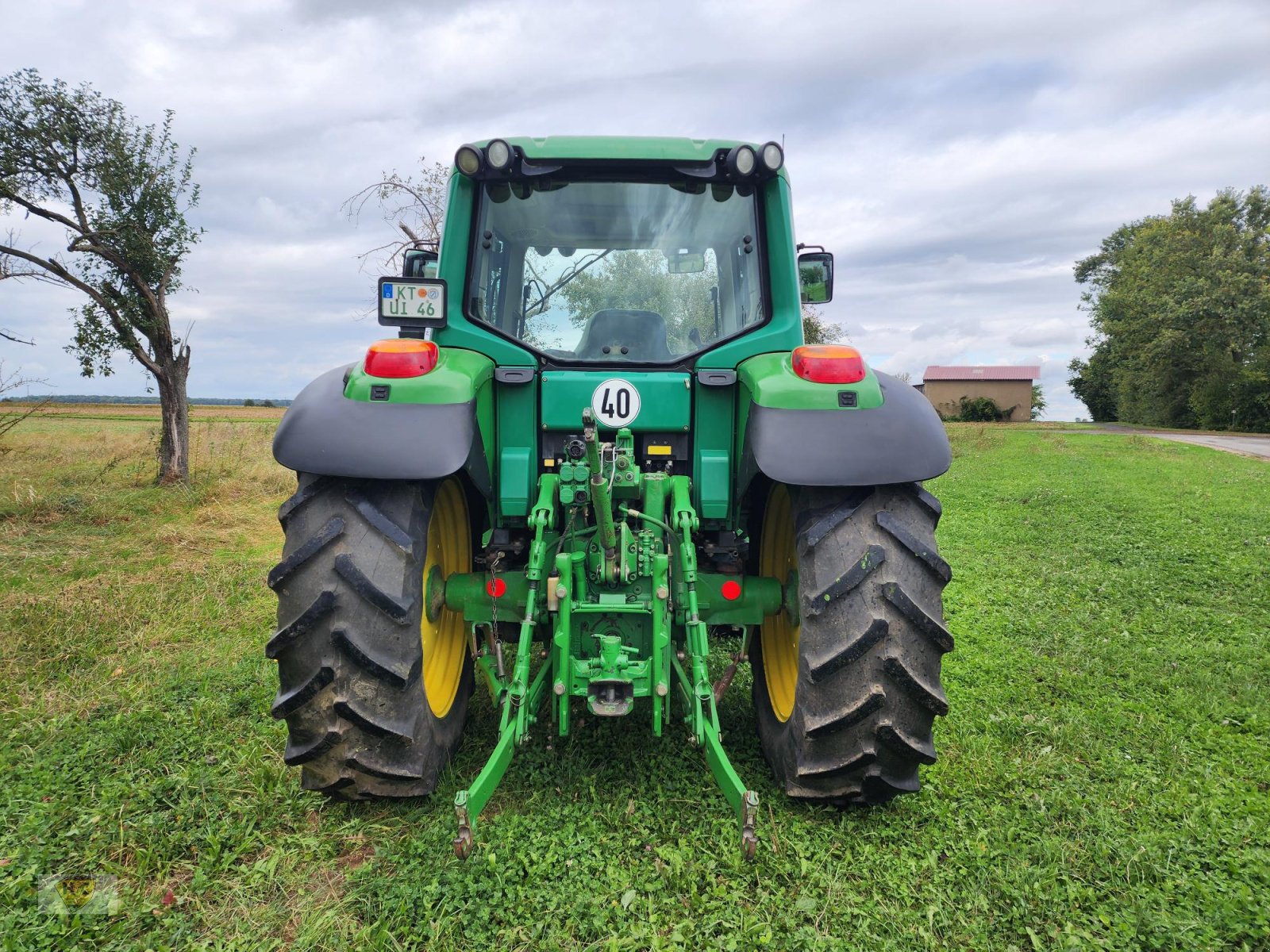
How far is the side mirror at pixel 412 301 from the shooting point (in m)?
2.93

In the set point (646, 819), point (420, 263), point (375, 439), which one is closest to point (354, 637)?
point (375, 439)

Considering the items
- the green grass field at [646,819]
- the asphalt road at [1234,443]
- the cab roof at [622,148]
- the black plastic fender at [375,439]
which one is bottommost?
the green grass field at [646,819]

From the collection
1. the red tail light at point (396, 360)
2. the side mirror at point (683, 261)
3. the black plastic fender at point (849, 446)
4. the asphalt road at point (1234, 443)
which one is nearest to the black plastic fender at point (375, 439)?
the red tail light at point (396, 360)

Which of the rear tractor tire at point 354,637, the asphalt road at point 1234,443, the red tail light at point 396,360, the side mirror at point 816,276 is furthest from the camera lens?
the asphalt road at point 1234,443

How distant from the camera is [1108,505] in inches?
375

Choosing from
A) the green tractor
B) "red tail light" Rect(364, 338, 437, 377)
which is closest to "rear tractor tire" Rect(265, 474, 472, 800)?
the green tractor

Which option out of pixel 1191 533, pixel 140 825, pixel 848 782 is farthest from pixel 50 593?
pixel 1191 533

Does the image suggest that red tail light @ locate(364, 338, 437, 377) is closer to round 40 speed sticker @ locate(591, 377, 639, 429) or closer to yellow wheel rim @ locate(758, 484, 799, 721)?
round 40 speed sticker @ locate(591, 377, 639, 429)

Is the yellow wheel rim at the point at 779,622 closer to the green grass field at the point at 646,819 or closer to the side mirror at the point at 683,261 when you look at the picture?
the green grass field at the point at 646,819

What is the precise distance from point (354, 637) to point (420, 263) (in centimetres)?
194

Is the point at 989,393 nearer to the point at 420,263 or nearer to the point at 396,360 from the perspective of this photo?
the point at 420,263

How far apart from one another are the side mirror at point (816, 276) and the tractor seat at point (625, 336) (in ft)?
2.70

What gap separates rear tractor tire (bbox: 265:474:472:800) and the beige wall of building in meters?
47.9

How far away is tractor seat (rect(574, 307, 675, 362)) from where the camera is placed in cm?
315
